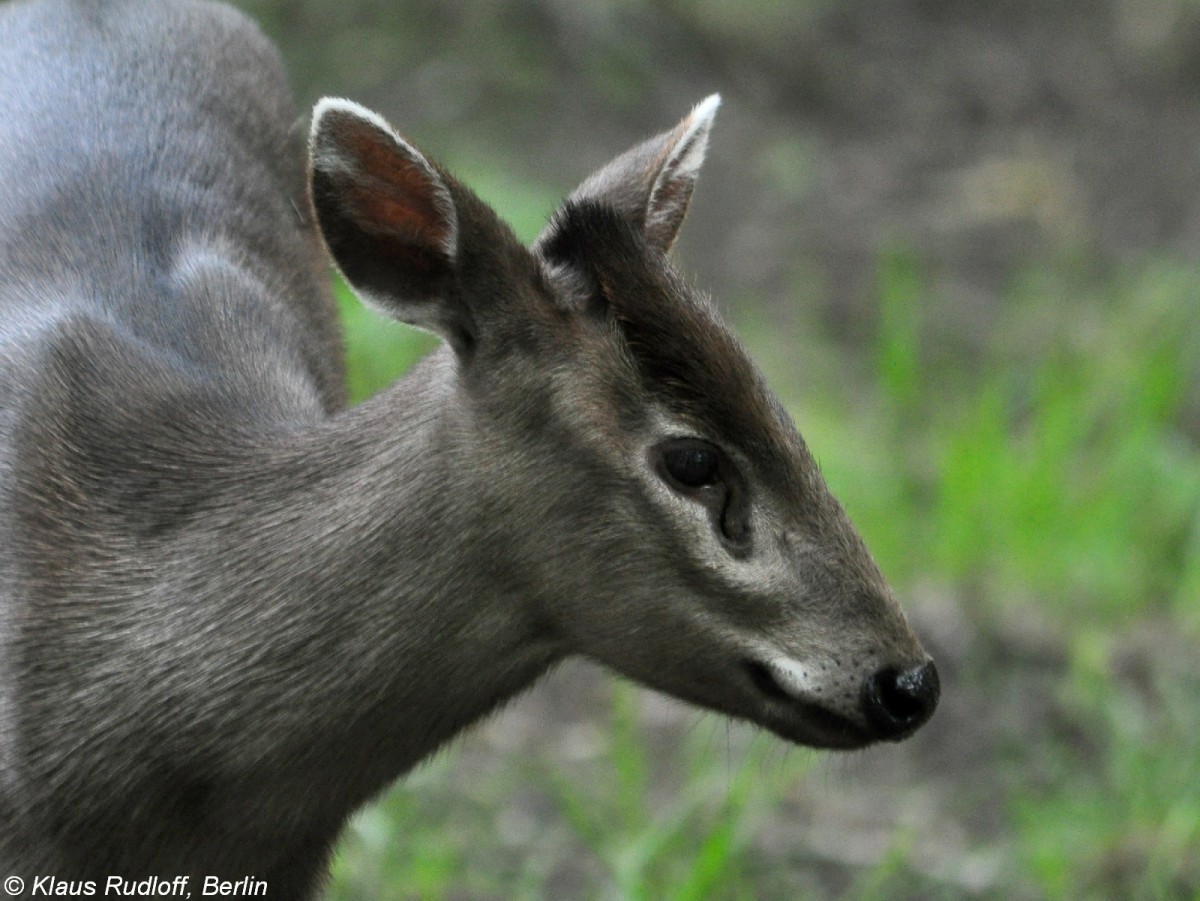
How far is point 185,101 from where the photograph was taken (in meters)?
3.95

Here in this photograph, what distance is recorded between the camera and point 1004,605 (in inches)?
213

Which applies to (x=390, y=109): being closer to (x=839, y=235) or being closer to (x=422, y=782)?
(x=839, y=235)

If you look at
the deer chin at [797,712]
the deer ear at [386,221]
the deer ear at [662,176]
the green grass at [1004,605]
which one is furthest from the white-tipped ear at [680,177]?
the green grass at [1004,605]

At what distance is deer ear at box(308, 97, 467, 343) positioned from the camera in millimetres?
2986

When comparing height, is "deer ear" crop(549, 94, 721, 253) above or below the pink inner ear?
above

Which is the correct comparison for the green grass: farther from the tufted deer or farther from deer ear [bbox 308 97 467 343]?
deer ear [bbox 308 97 467 343]

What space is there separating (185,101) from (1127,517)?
3.34 meters

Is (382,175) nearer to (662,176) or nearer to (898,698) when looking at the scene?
(662,176)

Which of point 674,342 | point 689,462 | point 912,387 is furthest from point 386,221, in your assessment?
point 912,387

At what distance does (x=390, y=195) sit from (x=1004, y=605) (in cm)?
298

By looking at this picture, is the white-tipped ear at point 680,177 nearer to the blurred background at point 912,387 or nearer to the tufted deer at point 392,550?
the tufted deer at point 392,550

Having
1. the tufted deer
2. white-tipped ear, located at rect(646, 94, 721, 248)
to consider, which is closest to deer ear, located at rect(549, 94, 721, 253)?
white-tipped ear, located at rect(646, 94, 721, 248)

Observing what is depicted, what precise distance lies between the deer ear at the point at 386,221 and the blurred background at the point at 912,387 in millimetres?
956

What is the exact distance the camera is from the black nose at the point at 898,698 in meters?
2.97
